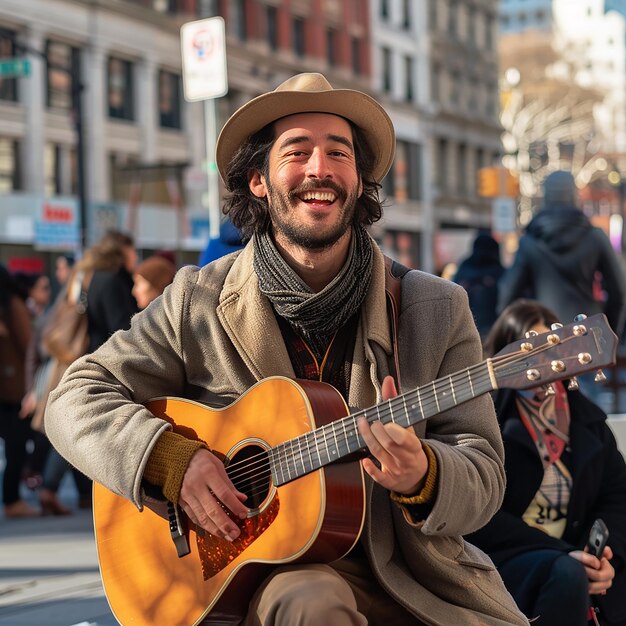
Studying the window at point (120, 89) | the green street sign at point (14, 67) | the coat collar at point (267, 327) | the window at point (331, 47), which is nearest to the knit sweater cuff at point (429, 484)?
the coat collar at point (267, 327)

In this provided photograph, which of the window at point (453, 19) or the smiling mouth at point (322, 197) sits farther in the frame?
the window at point (453, 19)

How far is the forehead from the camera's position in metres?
3.47

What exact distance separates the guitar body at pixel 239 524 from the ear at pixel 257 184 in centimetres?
62

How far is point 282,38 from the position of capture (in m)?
45.7

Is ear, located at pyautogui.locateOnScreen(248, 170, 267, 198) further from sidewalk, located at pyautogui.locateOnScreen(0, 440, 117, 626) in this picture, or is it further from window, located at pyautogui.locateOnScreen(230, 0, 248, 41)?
window, located at pyautogui.locateOnScreen(230, 0, 248, 41)

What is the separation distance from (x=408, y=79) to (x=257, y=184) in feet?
177

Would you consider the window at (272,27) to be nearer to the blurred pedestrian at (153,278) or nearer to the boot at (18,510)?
the boot at (18,510)

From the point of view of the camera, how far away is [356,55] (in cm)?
5216

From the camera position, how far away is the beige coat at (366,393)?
3.17m

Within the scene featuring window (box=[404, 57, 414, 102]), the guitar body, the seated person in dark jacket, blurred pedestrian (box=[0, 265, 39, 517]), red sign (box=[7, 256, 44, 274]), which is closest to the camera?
the guitar body

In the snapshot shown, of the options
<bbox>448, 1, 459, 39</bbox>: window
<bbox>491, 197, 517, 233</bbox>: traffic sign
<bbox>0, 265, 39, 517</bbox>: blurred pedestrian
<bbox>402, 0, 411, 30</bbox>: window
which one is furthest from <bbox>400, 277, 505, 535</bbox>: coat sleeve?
<bbox>448, 1, 459, 39</bbox>: window

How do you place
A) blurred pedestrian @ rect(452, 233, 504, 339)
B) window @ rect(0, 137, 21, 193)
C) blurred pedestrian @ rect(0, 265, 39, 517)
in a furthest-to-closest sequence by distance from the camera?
1. window @ rect(0, 137, 21, 193)
2. blurred pedestrian @ rect(452, 233, 504, 339)
3. blurred pedestrian @ rect(0, 265, 39, 517)

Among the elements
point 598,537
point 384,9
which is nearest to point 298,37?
point 384,9

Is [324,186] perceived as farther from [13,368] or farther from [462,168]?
[462,168]
